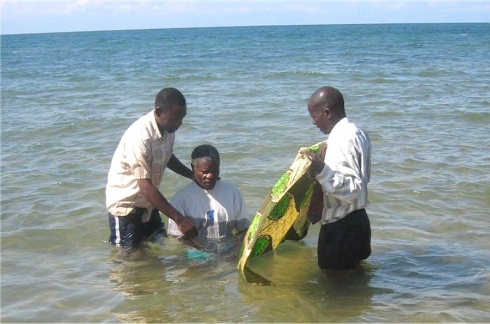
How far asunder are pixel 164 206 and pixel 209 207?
451mm

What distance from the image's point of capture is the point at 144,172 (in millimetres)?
4707

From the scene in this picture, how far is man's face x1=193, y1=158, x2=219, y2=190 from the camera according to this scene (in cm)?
487

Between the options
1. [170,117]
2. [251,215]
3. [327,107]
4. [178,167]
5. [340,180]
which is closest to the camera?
[340,180]

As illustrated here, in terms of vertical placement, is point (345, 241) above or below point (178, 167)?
below

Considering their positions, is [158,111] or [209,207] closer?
[158,111]

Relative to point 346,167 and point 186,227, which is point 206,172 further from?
point 346,167

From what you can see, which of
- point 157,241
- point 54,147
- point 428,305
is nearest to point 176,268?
point 157,241

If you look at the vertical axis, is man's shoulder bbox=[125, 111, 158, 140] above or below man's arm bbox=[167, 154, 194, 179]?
above

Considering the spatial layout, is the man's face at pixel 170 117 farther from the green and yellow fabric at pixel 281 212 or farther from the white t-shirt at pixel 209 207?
the green and yellow fabric at pixel 281 212

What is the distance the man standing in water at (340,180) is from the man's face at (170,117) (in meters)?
0.98

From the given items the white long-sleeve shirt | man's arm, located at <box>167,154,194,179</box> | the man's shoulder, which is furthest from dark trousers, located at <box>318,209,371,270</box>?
the man's shoulder

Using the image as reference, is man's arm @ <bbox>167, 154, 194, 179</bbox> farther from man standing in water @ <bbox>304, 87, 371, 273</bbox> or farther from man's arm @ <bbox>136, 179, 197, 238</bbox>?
man standing in water @ <bbox>304, 87, 371, 273</bbox>

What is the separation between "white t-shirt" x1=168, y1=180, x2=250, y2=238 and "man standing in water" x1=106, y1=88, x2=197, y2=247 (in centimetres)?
16

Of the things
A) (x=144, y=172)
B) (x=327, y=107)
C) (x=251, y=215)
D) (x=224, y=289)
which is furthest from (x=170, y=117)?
(x=251, y=215)
